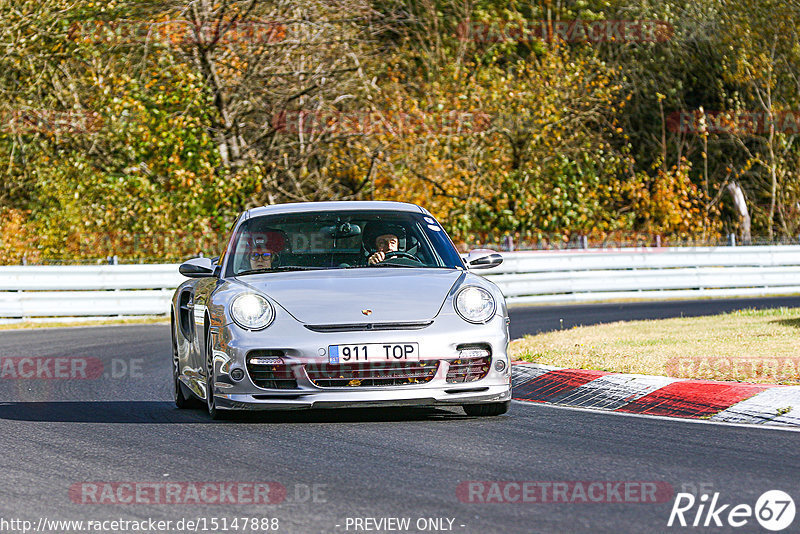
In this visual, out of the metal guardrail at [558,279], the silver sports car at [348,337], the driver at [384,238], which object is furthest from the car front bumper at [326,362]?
the metal guardrail at [558,279]

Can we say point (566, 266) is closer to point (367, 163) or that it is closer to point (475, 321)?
point (367, 163)

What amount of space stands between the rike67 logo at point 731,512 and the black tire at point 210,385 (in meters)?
3.52

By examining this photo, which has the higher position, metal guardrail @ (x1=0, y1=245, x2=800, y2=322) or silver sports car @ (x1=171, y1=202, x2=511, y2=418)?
silver sports car @ (x1=171, y1=202, x2=511, y2=418)

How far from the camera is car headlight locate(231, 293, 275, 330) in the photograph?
777 centimetres

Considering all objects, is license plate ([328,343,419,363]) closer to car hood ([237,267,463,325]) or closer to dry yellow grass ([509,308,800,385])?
car hood ([237,267,463,325])

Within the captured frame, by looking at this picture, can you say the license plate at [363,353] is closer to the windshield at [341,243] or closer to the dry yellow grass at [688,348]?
the windshield at [341,243]

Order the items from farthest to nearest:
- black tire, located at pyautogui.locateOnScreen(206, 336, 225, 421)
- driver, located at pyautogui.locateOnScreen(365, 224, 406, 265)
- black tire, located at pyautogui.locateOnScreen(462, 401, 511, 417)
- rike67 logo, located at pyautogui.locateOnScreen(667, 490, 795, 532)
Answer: driver, located at pyautogui.locateOnScreen(365, 224, 406, 265), black tire, located at pyautogui.locateOnScreen(462, 401, 511, 417), black tire, located at pyautogui.locateOnScreen(206, 336, 225, 421), rike67 logo, located at pyautogui.locateOnScreen(667, 490, 795, 532)

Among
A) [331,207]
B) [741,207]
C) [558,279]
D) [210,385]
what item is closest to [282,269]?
[331,207]

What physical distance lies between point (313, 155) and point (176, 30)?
4.05 meters

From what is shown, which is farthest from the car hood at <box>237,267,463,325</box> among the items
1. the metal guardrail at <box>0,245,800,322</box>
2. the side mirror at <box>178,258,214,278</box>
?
the metal guardrail at <box>0,245,800,322</box>

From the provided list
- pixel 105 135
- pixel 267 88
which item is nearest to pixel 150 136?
pixel 105 135

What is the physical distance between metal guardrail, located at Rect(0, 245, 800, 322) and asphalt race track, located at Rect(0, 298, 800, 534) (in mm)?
11355

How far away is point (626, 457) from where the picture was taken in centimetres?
655

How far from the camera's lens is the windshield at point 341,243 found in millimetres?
8758
